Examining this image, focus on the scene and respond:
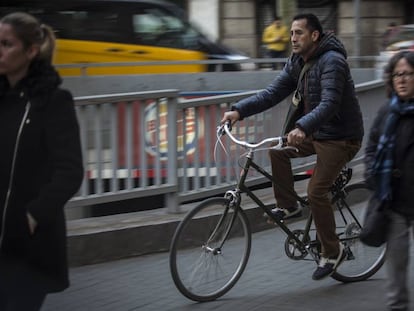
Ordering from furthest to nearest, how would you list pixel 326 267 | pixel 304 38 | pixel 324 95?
pixel 326 267 → pixel 304 38 → pixel 324 95

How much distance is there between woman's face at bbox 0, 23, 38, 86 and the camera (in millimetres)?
3061

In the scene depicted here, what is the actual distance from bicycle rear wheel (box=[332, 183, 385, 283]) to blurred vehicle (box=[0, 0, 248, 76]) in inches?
393

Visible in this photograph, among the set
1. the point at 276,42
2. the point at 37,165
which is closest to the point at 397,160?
the point at 37,165

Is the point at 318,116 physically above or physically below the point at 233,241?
above

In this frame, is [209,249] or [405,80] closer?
[405,80]

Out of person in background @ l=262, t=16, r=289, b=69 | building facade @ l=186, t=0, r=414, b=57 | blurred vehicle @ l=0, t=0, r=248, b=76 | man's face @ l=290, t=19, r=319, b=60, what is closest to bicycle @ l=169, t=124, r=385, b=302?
man's face @ l=290, t=19, r=319, b=60

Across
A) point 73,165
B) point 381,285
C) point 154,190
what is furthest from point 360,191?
point 73,165

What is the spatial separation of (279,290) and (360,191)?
943 mm

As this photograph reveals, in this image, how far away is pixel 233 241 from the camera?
16.1 ft

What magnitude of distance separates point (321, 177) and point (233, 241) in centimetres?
68

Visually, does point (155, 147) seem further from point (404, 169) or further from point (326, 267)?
point (404, 169)

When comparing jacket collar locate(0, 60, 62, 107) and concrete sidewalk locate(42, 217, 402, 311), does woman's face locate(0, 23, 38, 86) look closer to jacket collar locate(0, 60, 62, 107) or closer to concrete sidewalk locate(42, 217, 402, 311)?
jacket collar locate(0, 60, 62, 107)

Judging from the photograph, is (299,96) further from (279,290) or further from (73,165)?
(73,165)

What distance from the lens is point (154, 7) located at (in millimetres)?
15023
